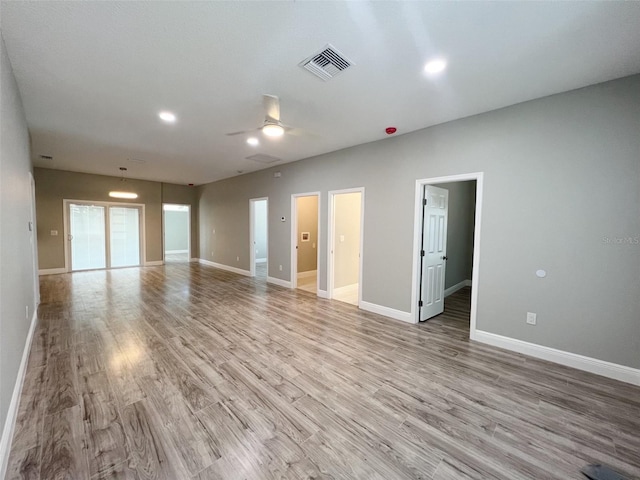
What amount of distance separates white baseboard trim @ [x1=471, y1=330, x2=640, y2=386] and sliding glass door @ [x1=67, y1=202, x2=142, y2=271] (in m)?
9.87

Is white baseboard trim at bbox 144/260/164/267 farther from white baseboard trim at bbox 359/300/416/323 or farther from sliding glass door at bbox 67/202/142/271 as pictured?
white baseboard trim at bbox 359/300/416/323

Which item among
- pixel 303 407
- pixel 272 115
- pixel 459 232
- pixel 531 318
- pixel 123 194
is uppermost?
pixel 272 115

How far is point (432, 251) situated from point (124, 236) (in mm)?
9309

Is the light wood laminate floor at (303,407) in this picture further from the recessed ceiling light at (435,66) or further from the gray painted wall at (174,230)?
the gray painted wall at (174,230)

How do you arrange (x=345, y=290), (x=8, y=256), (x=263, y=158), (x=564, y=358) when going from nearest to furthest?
A: (x=8, y=256), (x=564, y=358), (x=263, y=158), (x=345, y=290)

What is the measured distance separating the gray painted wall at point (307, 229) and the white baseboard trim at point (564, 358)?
4.52m

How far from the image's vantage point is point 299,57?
221 cm

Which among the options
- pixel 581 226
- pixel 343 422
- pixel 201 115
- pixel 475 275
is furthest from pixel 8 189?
pixel 581 226

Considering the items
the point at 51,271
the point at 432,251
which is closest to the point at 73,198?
the point at 51,271

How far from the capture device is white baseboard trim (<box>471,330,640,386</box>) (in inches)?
97.9

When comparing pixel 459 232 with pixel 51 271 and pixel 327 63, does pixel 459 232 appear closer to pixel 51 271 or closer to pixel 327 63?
pixel 327 63

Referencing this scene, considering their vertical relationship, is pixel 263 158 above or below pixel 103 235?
above

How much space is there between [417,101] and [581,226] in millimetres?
2156

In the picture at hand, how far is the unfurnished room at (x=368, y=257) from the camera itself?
1730 millimetres
